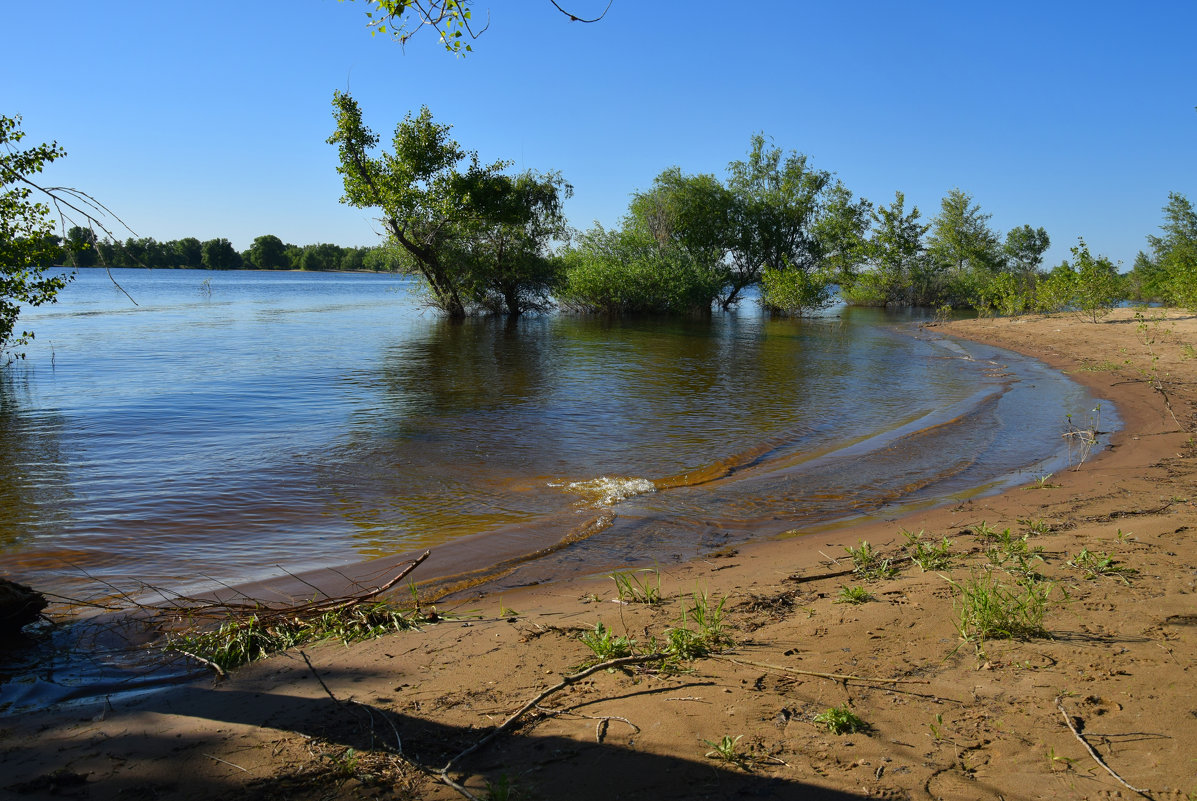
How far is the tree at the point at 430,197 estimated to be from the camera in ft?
99.4

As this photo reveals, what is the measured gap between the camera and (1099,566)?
4.66 m

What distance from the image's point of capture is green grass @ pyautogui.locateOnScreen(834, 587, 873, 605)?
14.7ft

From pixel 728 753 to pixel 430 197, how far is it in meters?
32.2

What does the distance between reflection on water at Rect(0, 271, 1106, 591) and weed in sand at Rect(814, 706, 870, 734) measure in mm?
3287

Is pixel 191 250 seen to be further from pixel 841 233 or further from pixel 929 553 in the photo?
pixel 929 553

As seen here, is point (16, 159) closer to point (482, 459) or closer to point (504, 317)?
point (482, 459)

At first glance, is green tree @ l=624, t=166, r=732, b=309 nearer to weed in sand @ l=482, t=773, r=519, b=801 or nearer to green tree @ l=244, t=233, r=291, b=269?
weed in sand @ l=482, t=773, r=519, b=801

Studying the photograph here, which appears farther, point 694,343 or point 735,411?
point 694,343

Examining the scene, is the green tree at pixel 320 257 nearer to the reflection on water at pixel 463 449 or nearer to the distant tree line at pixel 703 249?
the distant tree line at pixel 703 249

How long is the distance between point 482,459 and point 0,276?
12326mm

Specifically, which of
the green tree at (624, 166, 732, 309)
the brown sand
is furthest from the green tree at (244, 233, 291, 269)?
the brown sand

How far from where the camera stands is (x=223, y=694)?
12.4 feet

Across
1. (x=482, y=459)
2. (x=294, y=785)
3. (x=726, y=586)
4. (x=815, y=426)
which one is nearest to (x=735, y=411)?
(x=815, y=426)

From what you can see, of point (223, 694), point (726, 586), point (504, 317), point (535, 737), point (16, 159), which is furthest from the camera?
point (504, 317)
